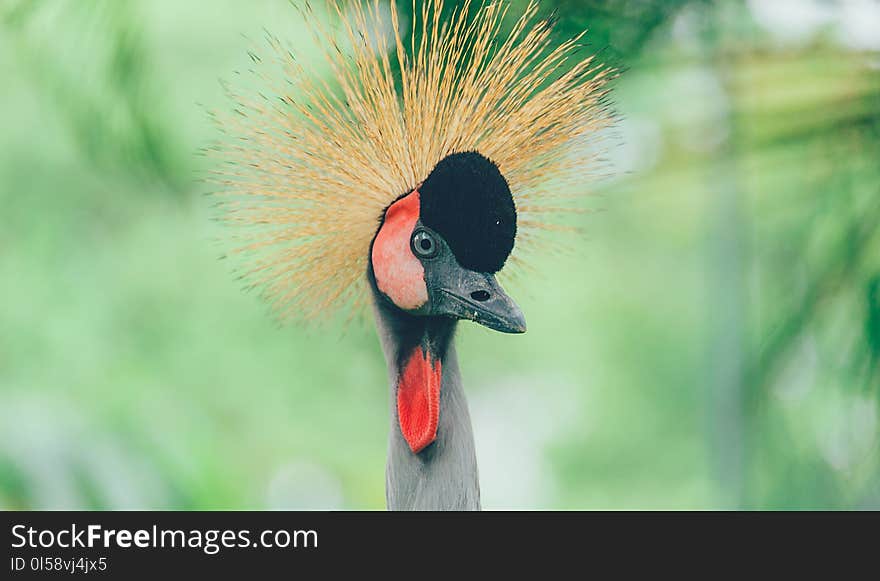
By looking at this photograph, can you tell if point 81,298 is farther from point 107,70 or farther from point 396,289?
point 396,289

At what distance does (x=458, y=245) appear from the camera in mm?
956

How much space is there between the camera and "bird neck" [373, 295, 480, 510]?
1031 millimetres

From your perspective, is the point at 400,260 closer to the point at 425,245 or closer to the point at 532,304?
the point at 425,245

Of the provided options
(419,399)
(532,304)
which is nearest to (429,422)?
(419,399)

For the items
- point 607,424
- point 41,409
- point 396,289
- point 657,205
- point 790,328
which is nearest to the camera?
point 396,289

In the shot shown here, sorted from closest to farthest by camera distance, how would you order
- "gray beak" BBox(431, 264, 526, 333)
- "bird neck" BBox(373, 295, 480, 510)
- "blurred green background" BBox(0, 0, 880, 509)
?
"gray beak" BBox(431, 264, 526, 333) → "bird neck" BBox(373, 295, 480, 510) → "blurred green background" BBox(0, 0, 880, 509)

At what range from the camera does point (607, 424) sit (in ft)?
12.6

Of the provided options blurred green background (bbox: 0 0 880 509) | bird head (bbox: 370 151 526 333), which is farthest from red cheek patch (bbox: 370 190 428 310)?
blurred green background (bbox: 0 0 880 509)

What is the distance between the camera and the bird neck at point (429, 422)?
103cm

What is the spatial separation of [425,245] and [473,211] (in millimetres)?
65

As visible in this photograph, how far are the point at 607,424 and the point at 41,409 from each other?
108 inches

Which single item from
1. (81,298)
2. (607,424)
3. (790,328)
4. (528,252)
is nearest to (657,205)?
(607,424)

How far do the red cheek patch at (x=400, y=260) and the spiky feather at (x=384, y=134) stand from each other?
0.03 m

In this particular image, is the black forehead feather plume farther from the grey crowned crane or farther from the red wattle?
the red wattle
